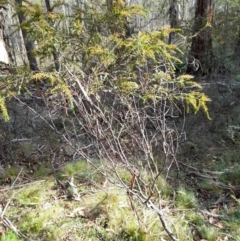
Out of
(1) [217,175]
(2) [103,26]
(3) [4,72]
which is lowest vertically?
(1) [217,175]

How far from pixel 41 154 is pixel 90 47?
7.79 ft

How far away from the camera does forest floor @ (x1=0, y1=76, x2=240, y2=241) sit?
3111 millimetres

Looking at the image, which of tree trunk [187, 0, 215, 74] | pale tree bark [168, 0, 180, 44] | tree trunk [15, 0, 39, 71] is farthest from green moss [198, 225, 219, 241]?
pale tree bark [168, 0, 180, 44]

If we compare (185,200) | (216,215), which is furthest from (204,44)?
(216,215)

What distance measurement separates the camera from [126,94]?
3287 mm

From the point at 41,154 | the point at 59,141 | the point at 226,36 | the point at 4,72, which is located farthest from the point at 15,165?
the point at 226,36

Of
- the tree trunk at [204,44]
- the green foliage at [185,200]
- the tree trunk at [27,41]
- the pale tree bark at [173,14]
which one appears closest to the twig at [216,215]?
the green foliage at [185,200]

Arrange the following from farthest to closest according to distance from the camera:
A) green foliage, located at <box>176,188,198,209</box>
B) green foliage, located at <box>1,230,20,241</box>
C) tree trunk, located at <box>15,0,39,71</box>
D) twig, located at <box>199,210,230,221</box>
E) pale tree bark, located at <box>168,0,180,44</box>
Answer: pale tree bark, located at <box>168,0,180,44</box> < green foliage, located at <box>176,188,198,209</box> < twig, located at <box>199,210,230,221</box> < tree trunk, located at <box>15,0,39,71</box> < green foliage, located at <box>1,230,20,241</box>

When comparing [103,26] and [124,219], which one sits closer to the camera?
[124,219]

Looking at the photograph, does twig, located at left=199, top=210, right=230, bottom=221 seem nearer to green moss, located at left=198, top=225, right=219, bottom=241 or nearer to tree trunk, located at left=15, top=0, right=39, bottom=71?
green moss, located at left=198, top=225, right=219, bottom=241

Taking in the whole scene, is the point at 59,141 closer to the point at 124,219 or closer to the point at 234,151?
the point at 124,219

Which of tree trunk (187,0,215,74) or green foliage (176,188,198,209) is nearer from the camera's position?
green foliage (176,188,198,209)

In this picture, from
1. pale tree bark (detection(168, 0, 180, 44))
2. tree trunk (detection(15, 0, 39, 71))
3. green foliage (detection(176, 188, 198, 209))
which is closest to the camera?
tree trunk (detection(15, 0, 39, 71))

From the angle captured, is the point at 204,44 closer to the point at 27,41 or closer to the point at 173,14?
the point at 173,14
